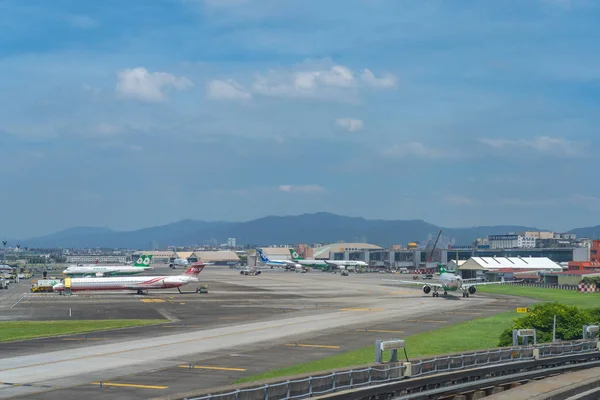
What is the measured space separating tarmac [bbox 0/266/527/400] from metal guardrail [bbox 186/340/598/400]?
14530mm

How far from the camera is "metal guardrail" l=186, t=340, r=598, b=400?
24.4 metres

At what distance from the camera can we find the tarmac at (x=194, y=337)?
43.3 m

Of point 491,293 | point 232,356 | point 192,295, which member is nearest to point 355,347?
point 232,356

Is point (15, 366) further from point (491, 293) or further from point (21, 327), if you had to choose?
point (491, 293)

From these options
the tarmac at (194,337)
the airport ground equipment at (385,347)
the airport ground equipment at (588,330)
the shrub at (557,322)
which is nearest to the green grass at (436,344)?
the tarmac at (194,337)

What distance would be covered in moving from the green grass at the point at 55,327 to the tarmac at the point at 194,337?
3.05 metres

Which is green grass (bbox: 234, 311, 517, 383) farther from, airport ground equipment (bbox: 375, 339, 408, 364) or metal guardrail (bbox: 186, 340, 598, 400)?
airport ground equipment (bbox: 375, 339, 408, 364)

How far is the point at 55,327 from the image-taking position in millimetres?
74438

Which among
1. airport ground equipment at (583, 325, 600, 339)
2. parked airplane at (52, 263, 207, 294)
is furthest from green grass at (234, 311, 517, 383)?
parked airplane at (52, 263, 207, 294)

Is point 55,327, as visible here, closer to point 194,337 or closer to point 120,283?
point 194,337

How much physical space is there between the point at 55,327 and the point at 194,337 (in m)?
17.9

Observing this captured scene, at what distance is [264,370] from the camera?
1875 inches

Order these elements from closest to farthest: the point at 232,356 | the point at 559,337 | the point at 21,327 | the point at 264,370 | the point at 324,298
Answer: the point at 264,370, the point at 232,356, the point at 559,337, the point at 21,327, the point at 324,298

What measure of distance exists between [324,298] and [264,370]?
72.1 metres
